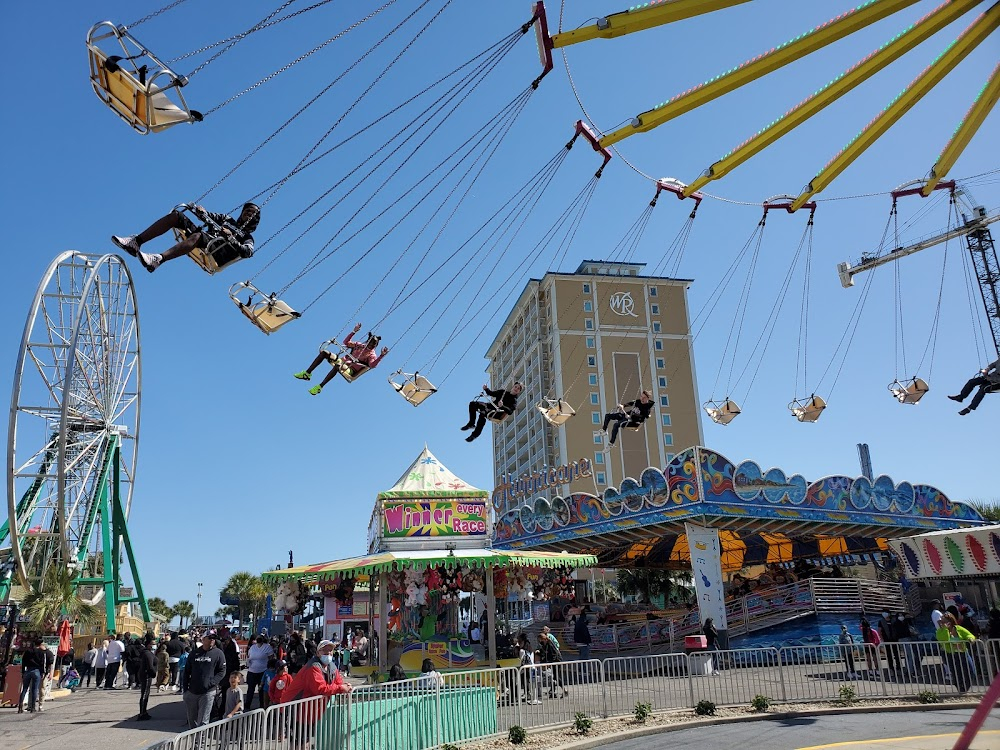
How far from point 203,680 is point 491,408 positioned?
870 centimetres

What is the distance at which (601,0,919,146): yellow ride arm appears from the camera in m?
13.4

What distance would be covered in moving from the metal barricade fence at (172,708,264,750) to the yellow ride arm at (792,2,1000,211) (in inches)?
624

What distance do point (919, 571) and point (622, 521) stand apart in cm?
862

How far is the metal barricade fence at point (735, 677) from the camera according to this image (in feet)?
43.3

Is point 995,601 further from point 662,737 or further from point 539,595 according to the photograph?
point 662,737

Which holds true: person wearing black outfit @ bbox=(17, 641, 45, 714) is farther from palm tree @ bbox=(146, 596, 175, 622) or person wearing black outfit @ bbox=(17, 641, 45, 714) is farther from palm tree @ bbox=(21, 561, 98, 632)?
Result: palm tree @ bbox=(146, 596, 175, 622)

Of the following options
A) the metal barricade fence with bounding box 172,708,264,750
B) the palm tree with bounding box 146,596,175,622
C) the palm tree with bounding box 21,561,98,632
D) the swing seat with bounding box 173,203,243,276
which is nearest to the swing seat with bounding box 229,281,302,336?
the swing seat with bounding box 173,203,243,276

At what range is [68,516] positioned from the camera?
2977 cm

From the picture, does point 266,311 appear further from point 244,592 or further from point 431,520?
point 244,592

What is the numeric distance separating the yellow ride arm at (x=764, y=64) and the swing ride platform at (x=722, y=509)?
35.4 ft

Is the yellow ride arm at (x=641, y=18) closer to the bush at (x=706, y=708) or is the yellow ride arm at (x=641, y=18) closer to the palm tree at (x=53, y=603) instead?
the bush at (x=706, y=708)

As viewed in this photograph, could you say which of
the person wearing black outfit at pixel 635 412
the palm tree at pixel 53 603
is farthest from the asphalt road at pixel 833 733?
the palm tree at pixel 53 603

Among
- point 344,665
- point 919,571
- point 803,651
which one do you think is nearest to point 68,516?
point 344,665

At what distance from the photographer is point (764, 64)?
1434 cm
